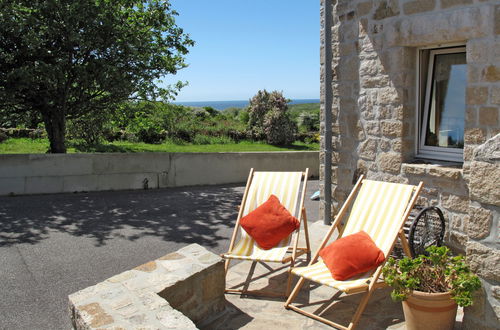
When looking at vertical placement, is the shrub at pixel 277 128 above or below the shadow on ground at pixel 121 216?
above

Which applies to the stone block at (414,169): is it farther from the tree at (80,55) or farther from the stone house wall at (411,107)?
the tree at (80,55)

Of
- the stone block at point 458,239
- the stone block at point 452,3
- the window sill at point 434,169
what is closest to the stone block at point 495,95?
the window sill at point 434,169

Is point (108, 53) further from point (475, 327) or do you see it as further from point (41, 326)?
point (475, 327)

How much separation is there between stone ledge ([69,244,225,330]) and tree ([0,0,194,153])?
18.4 ft

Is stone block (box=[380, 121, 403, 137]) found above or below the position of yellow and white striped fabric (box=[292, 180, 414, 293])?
above

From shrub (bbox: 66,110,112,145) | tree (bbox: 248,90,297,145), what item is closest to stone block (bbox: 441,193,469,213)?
shrub (bbox: 66,110,112,145)

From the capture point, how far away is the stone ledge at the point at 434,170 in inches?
177

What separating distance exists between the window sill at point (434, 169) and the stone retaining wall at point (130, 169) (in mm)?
5669

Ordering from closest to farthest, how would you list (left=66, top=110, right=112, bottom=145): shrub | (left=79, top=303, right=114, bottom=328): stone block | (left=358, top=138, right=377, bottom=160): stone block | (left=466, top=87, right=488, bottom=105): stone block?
1. (left=79, top=303, right=114, bottom=328): stone block
2. (left=466, top=87, right=488, bottom=105): stone block
3. (left=358, top=138, right=377, bottom=160): stone block
4. (left=66, top=110, right=112, bottom=145): shrub

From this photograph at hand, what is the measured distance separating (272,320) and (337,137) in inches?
114

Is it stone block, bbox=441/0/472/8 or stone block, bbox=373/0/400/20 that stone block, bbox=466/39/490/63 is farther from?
stone block, bbox=373/0/400/20

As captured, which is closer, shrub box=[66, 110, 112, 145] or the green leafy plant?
the green leafy plant

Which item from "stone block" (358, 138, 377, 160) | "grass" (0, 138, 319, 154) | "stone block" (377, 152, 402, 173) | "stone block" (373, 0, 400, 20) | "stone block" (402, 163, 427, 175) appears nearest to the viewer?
"stone block" (402, 163, 427, 175)

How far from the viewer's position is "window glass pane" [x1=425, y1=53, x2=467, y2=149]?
481 centimetres
